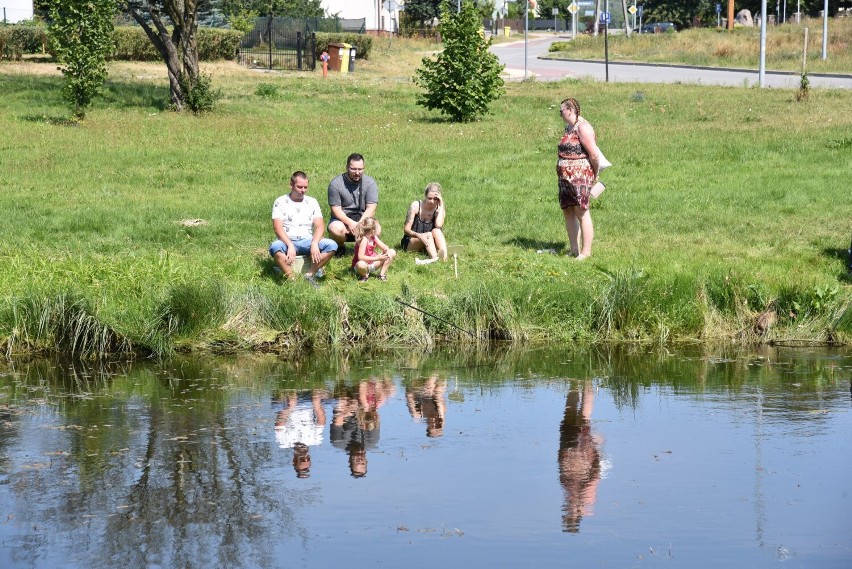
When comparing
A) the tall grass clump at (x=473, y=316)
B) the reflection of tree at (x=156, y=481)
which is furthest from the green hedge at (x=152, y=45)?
the reflection of tree at (x=156, y=481)

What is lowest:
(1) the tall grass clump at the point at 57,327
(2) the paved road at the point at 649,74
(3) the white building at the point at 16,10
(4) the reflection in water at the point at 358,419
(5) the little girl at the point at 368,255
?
(4) the reflection in water at the point at 358,419

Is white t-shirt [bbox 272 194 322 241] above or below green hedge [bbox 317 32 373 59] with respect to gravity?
below

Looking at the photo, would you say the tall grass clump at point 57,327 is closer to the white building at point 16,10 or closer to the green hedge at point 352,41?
the green hedge at point 352,41

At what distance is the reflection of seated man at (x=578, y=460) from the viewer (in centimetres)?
673

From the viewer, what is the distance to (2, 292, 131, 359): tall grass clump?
35.3 feet

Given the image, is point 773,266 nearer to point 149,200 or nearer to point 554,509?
point 554,509

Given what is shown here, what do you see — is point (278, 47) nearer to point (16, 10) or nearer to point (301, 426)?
point (16, 10)

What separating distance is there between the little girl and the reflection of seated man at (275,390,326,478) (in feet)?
8.84

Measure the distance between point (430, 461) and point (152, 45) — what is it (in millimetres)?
35965

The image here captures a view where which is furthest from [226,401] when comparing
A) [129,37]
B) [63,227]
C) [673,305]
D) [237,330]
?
[129,37]

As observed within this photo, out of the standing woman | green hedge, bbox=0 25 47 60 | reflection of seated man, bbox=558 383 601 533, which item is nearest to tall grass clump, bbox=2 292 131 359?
reflection of seated man, bbox=558 383 601 533

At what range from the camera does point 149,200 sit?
1602cm

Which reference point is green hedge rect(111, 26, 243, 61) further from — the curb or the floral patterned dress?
the floral patterned dress

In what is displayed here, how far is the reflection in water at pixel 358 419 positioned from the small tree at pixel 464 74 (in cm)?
1564
